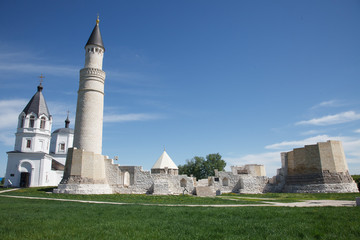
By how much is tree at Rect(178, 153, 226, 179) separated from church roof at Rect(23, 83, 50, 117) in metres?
31.0

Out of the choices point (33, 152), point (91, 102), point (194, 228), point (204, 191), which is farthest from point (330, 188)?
point (33, 152)

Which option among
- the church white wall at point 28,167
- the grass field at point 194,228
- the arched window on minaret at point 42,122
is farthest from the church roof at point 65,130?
the grass field at point 194,228

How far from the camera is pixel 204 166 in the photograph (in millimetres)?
54688

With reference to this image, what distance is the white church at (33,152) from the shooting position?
104 feet

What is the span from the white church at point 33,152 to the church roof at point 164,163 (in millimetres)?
14772

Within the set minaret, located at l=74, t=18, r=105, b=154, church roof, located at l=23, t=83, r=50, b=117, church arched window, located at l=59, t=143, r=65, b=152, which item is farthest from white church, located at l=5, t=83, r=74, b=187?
minaret, located at l=74, t=18, r=105, b=154

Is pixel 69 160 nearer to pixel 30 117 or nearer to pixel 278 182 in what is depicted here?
pixel 30 117

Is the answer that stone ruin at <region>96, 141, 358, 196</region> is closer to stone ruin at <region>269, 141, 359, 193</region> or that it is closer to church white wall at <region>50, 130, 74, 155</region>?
stone ruin at <region>269, 141, 359, 193</region>

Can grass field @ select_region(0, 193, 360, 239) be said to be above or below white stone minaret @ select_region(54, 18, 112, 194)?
below

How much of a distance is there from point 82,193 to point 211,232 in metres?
18.6

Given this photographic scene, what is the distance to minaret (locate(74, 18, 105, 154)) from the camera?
2506 cm

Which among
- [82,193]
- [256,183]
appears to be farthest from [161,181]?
[256,183]

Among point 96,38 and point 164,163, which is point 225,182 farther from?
point 96,38

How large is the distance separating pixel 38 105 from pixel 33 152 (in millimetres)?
7059
